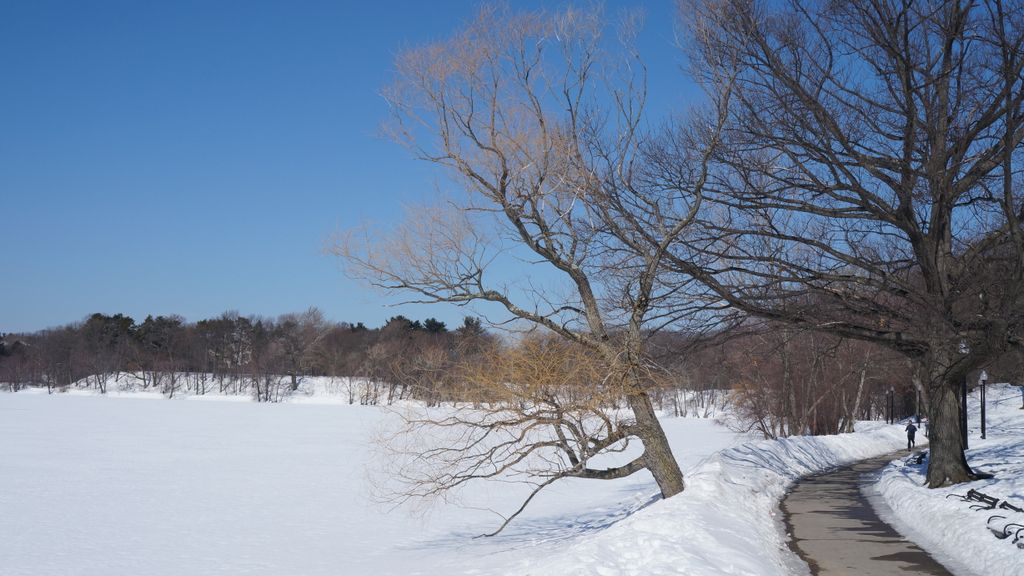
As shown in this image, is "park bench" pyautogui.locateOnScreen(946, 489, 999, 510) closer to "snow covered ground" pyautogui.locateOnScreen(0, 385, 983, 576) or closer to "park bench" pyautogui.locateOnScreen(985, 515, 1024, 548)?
"park bench" pyautogui.locateOnScreen(985, 515, 1024, 548)

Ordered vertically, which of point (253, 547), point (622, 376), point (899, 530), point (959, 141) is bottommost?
point (253, 547)

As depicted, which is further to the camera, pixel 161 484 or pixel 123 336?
pixel 123 336

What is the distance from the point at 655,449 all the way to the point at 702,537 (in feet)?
15.8

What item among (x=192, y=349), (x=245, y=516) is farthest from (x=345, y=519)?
(x=192, y=349)

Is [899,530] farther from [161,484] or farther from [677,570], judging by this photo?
[161,484]

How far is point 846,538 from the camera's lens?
12.3 m

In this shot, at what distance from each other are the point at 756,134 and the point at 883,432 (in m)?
30.8

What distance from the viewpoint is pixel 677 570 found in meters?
8.80

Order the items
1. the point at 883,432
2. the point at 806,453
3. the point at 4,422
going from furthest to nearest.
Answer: the point at 4,422
the point at 883,432
the point at 806,453

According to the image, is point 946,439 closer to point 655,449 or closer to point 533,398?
point 655,449

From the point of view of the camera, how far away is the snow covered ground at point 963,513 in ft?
32.8

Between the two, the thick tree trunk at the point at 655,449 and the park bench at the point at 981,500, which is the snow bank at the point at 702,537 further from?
the park bench at the point at 981,500

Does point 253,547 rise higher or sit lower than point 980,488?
lower

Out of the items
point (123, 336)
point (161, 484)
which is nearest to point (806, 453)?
point (161, 484)
